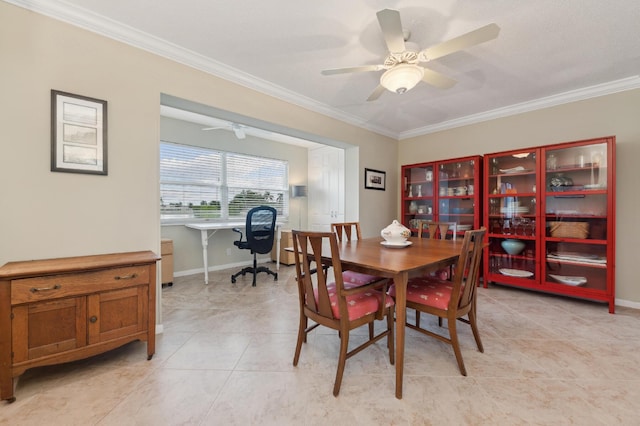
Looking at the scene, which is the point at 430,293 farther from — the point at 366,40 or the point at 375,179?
the point at 375,179

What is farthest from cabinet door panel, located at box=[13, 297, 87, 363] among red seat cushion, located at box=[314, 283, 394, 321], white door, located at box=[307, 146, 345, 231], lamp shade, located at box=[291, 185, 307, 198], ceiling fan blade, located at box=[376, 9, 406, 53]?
lamp shade, located at box=[291, 185, 307, 198]

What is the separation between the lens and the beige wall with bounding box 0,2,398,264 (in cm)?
172

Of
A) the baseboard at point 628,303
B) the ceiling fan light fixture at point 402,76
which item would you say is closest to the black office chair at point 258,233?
the ceiling fan light fixture at point 402,76

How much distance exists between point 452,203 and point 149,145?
3862 mm

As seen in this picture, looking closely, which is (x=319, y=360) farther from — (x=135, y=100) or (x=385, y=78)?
(x=135, y=100)

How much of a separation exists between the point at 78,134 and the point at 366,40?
7.40 feet

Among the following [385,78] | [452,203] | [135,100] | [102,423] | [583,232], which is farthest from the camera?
[452,203]

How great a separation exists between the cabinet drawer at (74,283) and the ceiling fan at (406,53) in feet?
6.40

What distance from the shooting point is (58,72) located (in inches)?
73.1

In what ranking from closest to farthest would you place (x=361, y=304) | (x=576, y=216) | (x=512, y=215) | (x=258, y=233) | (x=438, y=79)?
(x=361, y=304)
(x=438, y=79)
(x=576, y=216)
(x=512, y=215)
(x=258, y=233)

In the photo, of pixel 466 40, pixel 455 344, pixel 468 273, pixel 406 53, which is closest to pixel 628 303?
pixel 468 273

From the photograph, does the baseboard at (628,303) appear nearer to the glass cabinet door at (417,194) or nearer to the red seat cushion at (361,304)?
the glass cabinet door at (417,194)

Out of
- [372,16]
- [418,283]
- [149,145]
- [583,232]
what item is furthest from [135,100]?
[583,232]

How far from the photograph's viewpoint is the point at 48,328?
5.20 ft
